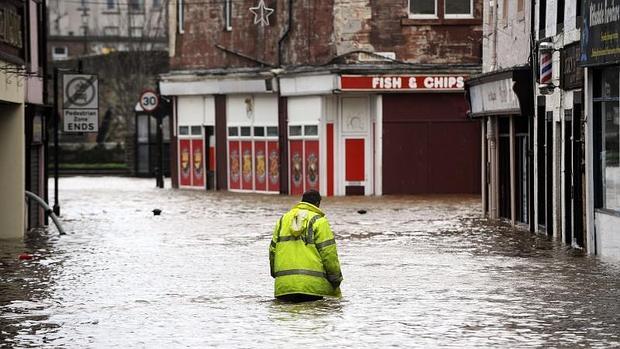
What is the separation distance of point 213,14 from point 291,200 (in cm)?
1018

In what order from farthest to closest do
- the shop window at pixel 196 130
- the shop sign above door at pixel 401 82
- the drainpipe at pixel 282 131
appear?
1. the shop window at pixel 196 130
2. the drainpipe at pixel 282 131
3. the shop sign above door at pixel 401 82

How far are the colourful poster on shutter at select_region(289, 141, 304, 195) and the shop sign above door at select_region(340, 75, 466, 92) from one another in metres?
3.10

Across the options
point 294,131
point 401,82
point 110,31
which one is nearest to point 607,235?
point 401,82

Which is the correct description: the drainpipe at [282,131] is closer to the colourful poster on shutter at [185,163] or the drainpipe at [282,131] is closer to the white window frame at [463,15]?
the white window frame at [463,15]

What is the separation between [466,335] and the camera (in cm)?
1397

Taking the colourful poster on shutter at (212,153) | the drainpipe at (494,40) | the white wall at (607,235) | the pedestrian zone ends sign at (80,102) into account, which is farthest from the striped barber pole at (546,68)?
the colourful poster on shutter at (212,153)

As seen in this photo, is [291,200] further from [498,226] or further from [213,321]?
[213,321]

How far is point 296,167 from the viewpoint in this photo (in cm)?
4766

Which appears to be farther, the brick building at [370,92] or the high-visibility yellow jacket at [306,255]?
the brick building at [370,92]

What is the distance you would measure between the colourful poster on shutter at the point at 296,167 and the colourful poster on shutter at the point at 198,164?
6158 mm

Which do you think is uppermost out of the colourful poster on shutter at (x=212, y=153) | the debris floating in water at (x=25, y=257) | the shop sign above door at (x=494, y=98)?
the shop sign above door at (x=494, y=98)

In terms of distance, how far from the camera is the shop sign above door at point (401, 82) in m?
45.0

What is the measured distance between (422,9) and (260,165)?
306 inches

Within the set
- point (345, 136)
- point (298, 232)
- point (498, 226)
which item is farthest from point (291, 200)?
point (298, 232)
